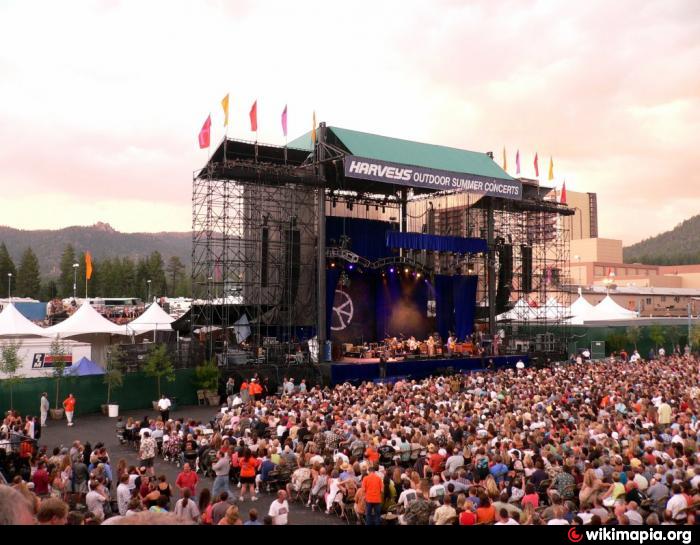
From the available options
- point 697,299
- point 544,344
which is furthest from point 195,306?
point 697,299

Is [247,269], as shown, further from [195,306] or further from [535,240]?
[535,240]

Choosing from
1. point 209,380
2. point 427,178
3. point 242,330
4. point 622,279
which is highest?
point 427,178

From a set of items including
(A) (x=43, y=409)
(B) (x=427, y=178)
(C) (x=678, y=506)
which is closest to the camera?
(C) (x=678, y=506)

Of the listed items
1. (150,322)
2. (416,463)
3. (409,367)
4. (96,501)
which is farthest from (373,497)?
(150,322)

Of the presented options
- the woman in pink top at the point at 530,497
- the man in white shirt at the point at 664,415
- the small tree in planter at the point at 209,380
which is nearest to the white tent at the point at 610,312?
the small tree in planter at the point at 209,380

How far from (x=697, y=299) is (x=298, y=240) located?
6823cm

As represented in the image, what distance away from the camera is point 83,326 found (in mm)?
31688

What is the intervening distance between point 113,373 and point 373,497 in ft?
54.6

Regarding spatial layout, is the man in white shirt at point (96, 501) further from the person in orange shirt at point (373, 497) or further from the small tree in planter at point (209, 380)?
the small tree in planter at point (209, 380)

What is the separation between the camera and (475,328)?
137 feet

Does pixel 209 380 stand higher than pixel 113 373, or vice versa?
pixel 113 373

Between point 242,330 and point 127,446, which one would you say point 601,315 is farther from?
point 127,446

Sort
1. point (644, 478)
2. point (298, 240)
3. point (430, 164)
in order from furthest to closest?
point (430, 164), point (298, 240), point (644, 478)

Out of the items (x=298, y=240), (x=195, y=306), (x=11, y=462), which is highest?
(x=298, y=240)
